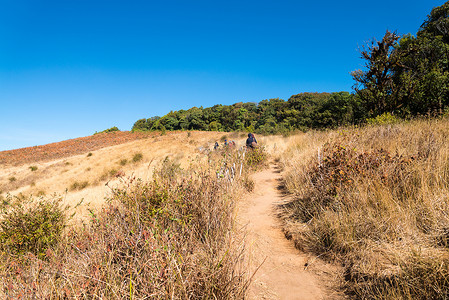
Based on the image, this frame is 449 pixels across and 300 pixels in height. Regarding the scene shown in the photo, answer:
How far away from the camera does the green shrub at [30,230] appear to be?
4.05 meters

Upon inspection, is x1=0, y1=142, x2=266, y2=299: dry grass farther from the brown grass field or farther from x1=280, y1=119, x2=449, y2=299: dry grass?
x1=280, y1=119, x2=449, y2=299: dry grass

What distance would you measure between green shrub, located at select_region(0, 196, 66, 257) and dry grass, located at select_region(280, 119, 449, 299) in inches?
198

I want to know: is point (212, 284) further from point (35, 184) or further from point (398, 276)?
point (35, 184)

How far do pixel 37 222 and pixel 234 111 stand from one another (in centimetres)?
7177

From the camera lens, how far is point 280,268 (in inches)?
114

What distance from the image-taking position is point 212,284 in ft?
6.08

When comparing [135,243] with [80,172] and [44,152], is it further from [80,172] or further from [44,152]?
[44,152]

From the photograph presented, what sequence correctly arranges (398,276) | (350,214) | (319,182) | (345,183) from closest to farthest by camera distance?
(398,276)
(350,214)
(345,183)
(319,182)

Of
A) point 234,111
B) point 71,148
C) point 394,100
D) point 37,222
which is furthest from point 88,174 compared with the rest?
point 234,111

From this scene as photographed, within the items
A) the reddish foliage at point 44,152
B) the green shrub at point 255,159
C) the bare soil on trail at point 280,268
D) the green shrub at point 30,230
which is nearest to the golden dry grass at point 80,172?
the reddish foliage at point 44,152

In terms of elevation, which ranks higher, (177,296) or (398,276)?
(177,296)

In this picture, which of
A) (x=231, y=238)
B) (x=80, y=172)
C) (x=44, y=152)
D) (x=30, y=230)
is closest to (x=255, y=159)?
(x=231, y=238)

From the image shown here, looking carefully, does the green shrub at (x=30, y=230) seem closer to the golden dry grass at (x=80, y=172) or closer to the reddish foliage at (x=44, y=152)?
the golden dry grass at (x=80, y=172)

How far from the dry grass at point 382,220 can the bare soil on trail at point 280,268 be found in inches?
8.4
